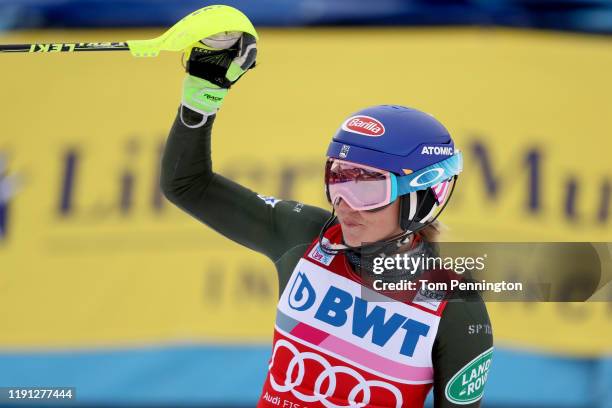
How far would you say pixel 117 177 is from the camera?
5.89 meters

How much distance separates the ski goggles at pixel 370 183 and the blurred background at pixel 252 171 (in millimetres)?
2635

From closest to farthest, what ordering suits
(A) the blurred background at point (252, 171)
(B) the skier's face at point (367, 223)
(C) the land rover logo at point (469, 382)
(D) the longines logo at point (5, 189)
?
(C) the land rover logo at point (469, 382) < (B) the skier's face at point (367, 223) < (A) the blurred background at point (252, 171) < (D) the longines logo at point (5, 189)

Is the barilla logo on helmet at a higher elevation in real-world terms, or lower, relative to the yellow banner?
higher

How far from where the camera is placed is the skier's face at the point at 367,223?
9.91 feet

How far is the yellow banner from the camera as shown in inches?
223

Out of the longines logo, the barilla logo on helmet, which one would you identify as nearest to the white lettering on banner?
the barilla logo on helmet

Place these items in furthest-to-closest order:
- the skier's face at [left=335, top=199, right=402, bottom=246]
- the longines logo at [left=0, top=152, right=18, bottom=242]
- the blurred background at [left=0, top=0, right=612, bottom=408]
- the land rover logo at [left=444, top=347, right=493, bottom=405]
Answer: the longines logo at [left=0, top=152, right=18, bottom=242] < the blurred background at [left=0, top=0, right=612, bottom=408] < the skier's face at [left=335, top=199, right=402, bottom=246] < the land rover logo at [left=444, top=347, right=493, bottom=405]

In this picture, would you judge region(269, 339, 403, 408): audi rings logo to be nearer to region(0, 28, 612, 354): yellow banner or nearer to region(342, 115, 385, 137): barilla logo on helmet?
A: region(342, 115, 385, 137): barilla logo on helmet

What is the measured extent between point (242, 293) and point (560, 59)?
7.27ft

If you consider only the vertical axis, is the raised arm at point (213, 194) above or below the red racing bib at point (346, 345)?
above

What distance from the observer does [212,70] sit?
9.83 ft

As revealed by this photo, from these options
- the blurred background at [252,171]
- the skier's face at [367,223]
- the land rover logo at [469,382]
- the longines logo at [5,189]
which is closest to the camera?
the land rover logo at [469,382]

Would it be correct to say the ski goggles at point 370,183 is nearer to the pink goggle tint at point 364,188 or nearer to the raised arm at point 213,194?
the pink goggle tint at point 364,188

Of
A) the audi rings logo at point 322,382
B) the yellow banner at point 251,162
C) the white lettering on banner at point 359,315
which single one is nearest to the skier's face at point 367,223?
the white lettering on banner at point 359,315
